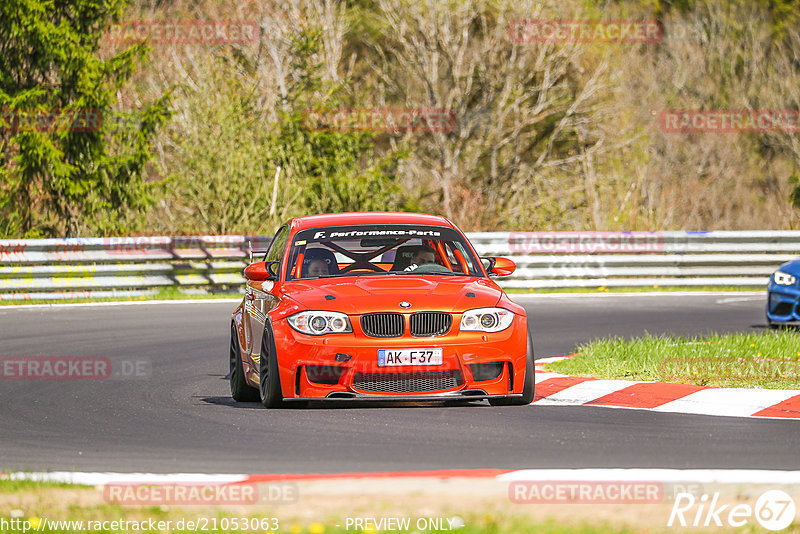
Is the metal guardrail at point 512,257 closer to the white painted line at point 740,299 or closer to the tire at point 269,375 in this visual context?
the white painted line at point 740,299

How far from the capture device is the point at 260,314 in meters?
9.97

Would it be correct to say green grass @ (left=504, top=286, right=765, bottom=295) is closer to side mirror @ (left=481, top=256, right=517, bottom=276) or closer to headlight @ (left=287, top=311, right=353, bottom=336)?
side mirror @ (left=481, top=256, right=517, bottom=276)

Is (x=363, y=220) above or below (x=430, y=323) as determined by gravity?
above

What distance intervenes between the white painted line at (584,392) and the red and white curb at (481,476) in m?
3.28

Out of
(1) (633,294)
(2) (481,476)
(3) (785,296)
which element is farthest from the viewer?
(1) (633,294)

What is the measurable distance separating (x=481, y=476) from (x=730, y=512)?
1219 millimetres

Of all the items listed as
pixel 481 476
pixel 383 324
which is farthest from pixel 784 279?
pixel 481 476

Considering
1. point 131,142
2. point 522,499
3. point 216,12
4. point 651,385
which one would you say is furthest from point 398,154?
point 522,499

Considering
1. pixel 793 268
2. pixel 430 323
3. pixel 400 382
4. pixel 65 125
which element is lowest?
pixel 793 268

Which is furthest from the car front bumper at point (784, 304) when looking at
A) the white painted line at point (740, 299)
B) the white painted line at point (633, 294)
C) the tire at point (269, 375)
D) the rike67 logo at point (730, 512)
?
the rike67 logo at point (730, 512)

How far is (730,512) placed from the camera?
5.77 metres

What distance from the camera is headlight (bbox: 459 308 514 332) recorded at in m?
9.10

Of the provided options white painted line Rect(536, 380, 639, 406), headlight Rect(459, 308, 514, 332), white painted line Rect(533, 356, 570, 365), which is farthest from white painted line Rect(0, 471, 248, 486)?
white painted line Rect(533, 356, 570, 365)

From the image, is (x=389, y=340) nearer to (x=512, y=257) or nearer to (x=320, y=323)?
(x=320, y=323)
